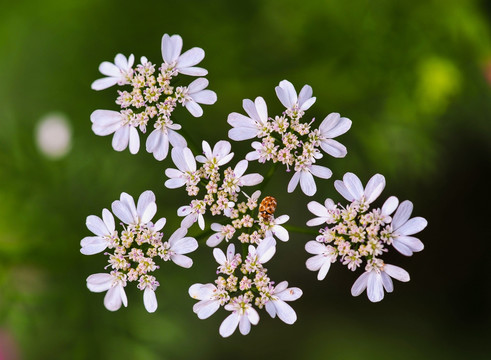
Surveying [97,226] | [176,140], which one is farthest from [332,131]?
[97,226]

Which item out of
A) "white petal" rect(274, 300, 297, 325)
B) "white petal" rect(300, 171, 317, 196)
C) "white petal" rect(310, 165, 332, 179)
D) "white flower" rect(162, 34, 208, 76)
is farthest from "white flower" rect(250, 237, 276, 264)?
"white flower" rect(162, 34, 208, 76)

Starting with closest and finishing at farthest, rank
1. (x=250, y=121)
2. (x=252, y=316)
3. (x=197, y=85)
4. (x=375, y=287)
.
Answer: (x=252, y=316)
(x=375, y=287)
(x=250, y=121)
(x=197, y=85)

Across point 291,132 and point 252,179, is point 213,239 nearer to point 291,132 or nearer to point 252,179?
point 252,179

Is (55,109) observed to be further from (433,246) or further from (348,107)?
(433,246)

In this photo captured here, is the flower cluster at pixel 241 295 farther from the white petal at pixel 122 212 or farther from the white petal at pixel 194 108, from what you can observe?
the white petal at pixel 194 108

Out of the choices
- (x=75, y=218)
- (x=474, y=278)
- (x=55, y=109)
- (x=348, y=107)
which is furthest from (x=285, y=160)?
(x=474, y=278)

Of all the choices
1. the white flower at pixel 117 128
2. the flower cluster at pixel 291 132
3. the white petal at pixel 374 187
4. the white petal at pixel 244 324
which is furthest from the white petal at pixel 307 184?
the white flower at pixel 117 128

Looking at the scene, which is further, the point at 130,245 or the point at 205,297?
the point at 130,245

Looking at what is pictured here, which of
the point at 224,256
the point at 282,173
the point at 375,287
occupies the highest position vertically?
the point at 282,173
